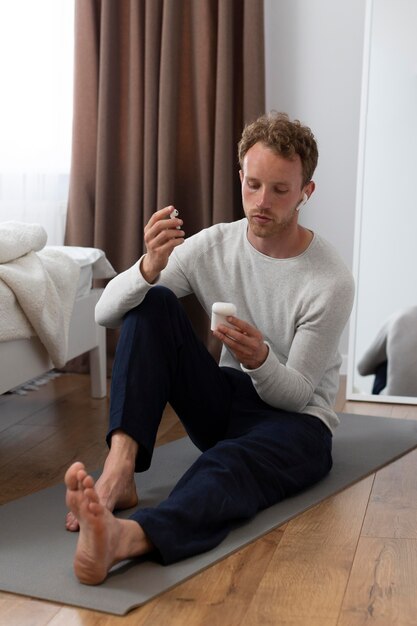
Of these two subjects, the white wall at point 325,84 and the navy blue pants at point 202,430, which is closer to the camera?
the navy blue pants at point 202,430

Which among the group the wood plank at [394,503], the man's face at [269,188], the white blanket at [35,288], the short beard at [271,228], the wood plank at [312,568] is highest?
the man's face at [269,188]

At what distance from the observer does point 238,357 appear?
2.04 meters

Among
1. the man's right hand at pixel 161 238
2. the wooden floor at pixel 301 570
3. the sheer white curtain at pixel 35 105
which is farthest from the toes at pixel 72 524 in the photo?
the sheer white curtain at pixel 35 105

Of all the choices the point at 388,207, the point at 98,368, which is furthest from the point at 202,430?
the point at 388,207

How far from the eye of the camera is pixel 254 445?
2.06 metres

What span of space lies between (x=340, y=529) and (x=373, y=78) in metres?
1.87

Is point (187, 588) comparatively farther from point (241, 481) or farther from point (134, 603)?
point (241, 481)

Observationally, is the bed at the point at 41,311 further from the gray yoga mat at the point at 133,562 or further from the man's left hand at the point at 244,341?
the man's left hand at the point at 244,341

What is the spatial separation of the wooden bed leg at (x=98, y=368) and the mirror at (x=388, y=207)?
857 mm

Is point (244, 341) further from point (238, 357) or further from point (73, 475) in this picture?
point (73, 475)

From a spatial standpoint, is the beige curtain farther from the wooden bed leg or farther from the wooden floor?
the wooden floor

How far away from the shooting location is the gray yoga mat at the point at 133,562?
168 cm

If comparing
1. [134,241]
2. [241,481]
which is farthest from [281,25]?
[241,481]

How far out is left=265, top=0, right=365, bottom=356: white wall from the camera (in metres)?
3.64
